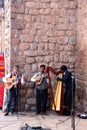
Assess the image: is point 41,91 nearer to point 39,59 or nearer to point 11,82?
point 11,82

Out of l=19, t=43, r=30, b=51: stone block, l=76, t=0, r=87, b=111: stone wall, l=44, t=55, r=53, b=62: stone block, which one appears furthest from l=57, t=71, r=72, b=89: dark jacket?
l=19, t=43, r=30, b=51: stone block

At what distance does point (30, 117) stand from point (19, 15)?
2.66 meters

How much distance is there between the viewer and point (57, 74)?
943 centimetres

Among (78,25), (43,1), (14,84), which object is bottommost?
(14,84)

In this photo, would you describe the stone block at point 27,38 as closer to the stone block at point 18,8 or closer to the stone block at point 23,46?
the stone block at point 23,46

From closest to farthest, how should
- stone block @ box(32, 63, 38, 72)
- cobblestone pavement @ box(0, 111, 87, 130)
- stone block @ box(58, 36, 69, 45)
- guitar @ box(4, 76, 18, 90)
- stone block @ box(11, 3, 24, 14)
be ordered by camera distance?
cobblestone pavement @ box(0, 111, 87, 130) < guitar @ box(4, 76, 18, 90) < stone block @ box(11, 3, 24, 14) < stone block @ box(32, 63, 38, 72) < stone block @ box(58, 36, 69, 45)

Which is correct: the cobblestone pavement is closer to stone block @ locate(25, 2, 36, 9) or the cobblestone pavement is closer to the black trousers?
the black trousers

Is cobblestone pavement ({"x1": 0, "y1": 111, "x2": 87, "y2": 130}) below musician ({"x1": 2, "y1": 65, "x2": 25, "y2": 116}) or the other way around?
below

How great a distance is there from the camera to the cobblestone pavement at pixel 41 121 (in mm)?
7836

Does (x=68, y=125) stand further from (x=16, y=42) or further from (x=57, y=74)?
(x=16, y=42)

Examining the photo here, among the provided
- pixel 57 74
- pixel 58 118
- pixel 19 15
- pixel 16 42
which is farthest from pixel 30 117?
pixel 19 15

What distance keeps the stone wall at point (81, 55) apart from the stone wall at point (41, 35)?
23 centimetres

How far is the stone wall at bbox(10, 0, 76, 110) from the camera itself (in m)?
9.67

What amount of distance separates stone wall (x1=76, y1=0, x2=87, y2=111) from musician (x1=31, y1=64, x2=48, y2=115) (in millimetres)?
890
